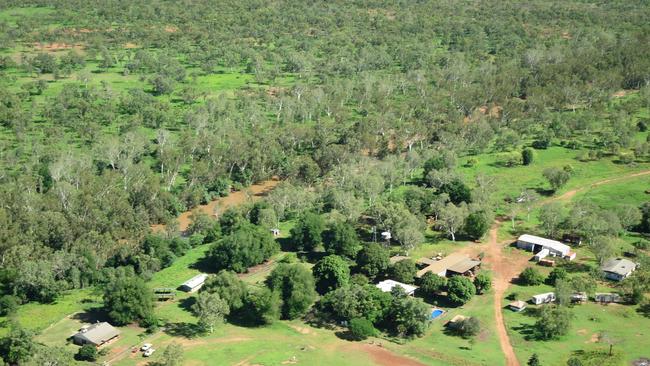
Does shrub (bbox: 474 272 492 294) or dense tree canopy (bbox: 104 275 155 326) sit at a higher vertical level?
dense tree canopy (bbox: 104 275 155 326)

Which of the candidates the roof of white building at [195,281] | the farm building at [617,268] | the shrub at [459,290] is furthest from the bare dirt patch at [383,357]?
the farm building at [617,268]

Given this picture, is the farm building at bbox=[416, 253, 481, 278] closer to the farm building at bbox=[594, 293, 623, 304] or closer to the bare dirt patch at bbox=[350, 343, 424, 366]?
the farm building at bbox=[594, 293, 623, 304]

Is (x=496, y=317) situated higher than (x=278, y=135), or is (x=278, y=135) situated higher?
(x=278, y=135)

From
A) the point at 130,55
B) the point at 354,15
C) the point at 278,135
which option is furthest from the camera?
the point at 354,15

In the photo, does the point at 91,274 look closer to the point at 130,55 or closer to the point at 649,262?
the point at 649,262

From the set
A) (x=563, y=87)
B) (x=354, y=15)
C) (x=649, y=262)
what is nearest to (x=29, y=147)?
(x=649, y=262)

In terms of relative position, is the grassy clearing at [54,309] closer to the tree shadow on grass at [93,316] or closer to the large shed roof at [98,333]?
the tree shadow on grass at [93,316]

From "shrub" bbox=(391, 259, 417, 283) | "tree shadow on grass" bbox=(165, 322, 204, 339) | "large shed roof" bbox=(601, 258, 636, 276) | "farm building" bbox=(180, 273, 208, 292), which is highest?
"shrub" bbox=(391, 259, 417, 283)

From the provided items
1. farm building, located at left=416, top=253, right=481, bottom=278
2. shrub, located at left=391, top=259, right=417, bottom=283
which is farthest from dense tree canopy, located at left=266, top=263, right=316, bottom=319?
farm building, located at left=416, top=253, right=481, bottom=278
